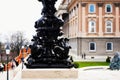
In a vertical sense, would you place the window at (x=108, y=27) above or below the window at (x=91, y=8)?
below

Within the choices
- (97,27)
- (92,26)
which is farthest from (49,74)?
(97,27)

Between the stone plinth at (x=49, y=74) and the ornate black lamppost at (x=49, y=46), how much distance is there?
69cm

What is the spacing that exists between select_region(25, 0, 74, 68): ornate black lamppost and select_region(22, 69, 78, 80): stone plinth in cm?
69

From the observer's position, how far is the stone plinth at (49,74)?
1129cm

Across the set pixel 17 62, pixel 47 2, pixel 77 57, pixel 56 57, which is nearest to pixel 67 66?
pixel 56 57

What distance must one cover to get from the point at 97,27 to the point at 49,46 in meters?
39.7

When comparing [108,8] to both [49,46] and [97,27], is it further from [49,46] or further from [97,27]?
[49,46]

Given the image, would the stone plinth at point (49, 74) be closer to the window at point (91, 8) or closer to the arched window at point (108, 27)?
the window at point (91, 8)

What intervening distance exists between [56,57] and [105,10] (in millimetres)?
40636

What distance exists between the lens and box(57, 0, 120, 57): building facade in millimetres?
51281

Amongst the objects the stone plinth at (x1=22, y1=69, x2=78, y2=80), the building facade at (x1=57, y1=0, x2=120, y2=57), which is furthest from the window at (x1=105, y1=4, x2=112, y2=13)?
the stone plinth at (x1=22, y1=69, x2=78, y2=80)

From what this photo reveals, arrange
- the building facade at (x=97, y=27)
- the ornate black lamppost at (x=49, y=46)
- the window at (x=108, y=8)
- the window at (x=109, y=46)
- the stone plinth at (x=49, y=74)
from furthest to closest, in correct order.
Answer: the window at (x=108, y=8) < the window at (x=109, y=46) < the building facade at (x=97, y=27) < the ornate black lamppost at (x=49, y=46) < the stone plinth at (x=49, y=74)

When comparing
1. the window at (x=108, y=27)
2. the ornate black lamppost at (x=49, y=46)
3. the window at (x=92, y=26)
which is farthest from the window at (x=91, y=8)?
the ornate black lamppost at (x=49, y=46)

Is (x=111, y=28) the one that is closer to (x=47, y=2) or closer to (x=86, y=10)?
(x=86, y=10)
